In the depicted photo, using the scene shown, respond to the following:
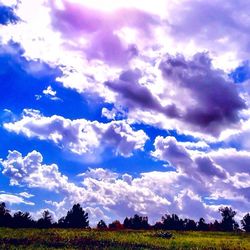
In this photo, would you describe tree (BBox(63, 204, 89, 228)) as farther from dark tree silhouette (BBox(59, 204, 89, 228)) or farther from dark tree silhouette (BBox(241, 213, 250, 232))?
dark tree silhouette (BBox(241, 213, 250, 232))

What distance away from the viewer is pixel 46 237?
140 feet

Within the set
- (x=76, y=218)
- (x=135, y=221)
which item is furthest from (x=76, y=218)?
(x=135, y=221)

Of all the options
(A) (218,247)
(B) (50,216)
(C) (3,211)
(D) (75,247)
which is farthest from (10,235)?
(B) (50,216)

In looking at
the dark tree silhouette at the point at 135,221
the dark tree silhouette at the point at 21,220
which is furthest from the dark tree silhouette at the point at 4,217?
the dark tree silhouette at the point at 135,221

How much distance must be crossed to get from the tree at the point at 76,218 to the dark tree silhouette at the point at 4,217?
54.7 ft

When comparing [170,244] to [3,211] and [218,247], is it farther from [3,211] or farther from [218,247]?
[3,211]

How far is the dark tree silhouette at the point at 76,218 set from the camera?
112 metres

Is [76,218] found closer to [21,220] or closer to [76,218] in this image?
[76,218]

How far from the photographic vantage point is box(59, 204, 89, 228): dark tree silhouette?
11169 centimetres

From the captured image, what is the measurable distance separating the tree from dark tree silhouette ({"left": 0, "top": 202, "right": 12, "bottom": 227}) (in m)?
16.7

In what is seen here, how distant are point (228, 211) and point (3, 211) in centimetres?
5947

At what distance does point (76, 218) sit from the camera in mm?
113312

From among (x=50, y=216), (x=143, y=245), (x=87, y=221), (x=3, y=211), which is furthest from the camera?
(x=87, y=221)

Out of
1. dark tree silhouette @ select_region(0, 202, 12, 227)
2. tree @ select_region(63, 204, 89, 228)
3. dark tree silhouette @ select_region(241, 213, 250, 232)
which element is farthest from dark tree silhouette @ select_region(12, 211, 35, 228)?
dark tree silhouette @ select_region(241, 213, 250, 232)
